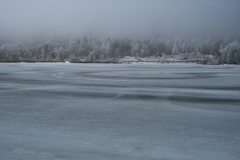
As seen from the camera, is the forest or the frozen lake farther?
the forest

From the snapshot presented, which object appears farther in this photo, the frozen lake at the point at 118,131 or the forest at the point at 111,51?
the forest at the point at 111,51

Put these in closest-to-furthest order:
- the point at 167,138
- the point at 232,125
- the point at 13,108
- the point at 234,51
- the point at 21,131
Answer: the point at 167,138 → the point at 21,131 → the point at 232,125 → the point at 13,108 → the point at 234,51

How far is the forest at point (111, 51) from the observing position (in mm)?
117562

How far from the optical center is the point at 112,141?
4.17 metres

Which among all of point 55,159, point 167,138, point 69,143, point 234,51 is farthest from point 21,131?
point 234,51

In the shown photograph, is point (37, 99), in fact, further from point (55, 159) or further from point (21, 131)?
point (55, 159)

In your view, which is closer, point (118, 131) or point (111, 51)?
point (118, 131)

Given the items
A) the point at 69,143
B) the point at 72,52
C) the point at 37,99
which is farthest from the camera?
the point at 72,52

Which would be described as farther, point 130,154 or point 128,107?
point 128,107

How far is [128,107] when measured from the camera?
23.0 feet

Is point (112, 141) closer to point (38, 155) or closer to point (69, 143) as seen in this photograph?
point (69, 143)

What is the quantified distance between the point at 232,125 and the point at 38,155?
12.7ft

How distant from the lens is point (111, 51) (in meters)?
150

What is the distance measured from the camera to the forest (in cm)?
11756
